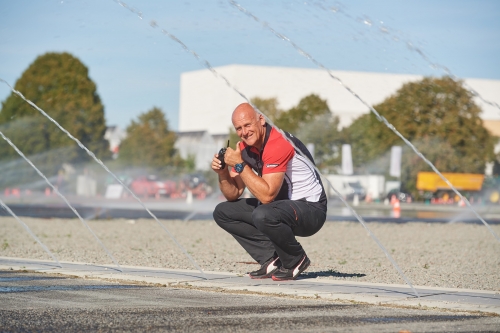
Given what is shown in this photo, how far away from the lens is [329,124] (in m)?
63.9

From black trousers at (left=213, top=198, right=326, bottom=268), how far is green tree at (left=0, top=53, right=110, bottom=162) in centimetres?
5348

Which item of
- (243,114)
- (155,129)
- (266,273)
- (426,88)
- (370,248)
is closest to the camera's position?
(243,114)

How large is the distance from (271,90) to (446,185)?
35.1 m

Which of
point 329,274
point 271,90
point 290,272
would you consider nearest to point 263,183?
point 290,272

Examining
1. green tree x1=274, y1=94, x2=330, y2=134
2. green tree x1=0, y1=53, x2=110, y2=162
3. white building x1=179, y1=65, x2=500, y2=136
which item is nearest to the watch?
green tree x1=0, y1=53, x2=110, y2=162

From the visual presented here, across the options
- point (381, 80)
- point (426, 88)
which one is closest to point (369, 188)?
point (426, 88)

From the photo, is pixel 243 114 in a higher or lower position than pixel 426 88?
lower

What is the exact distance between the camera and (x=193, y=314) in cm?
601

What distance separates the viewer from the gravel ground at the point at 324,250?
1035 cm

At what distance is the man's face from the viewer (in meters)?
7.80

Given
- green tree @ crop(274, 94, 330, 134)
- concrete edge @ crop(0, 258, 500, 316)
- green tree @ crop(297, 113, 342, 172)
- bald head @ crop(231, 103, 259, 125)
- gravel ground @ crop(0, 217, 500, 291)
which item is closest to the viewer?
concrete edge @ crop(0, 258, 500, 316)

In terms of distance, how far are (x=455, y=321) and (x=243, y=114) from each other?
2843 millimetres

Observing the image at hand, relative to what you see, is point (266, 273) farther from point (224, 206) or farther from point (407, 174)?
point (407, 174)

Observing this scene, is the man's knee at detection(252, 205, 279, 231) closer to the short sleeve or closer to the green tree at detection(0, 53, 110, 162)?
the short sleeve
